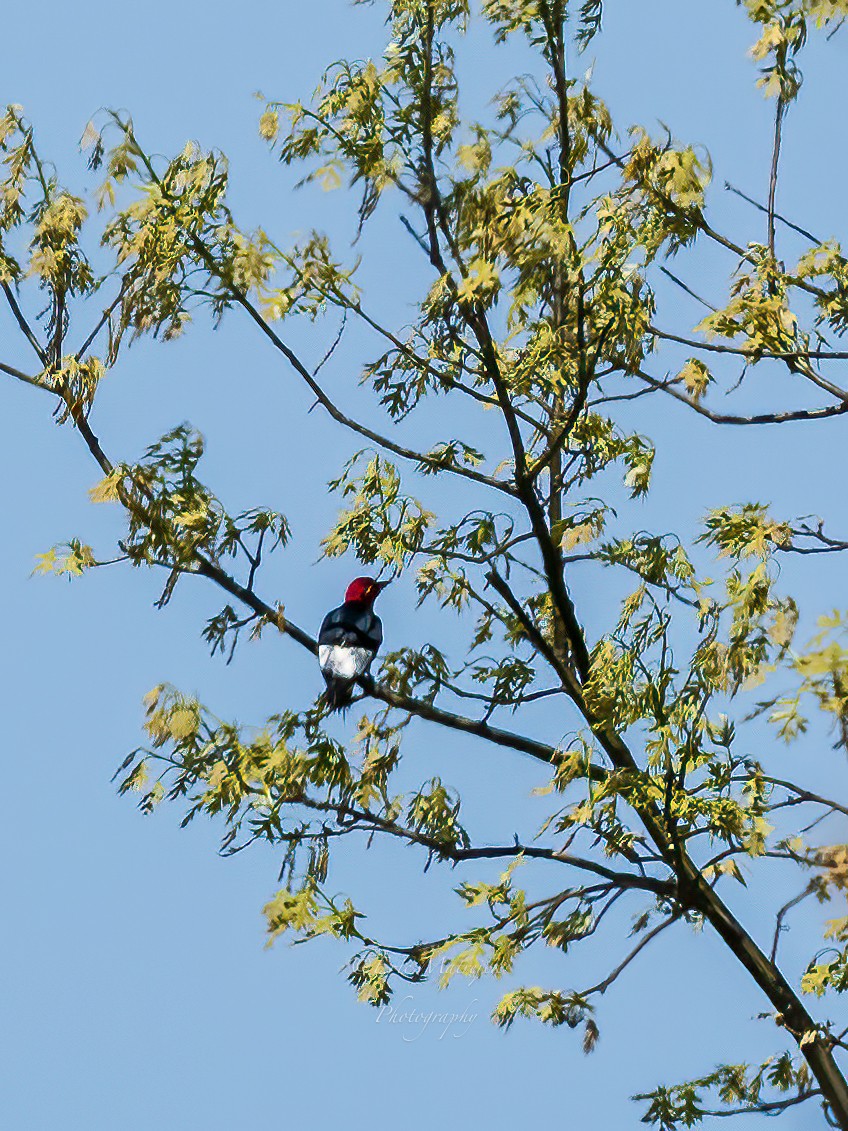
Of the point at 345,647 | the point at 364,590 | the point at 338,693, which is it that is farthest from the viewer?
the point at 364,590

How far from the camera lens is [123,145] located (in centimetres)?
622

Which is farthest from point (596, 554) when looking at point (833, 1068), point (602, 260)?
point (833, 1068)

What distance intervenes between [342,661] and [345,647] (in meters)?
0.09

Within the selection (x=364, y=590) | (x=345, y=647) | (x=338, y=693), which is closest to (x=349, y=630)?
(x=345, y=647)

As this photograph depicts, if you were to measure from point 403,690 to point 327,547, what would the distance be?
97 cm

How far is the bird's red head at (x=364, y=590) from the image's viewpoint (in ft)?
27.7

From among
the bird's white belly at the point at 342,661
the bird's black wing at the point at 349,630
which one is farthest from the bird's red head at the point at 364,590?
the bird's white belly at the point at 342,661

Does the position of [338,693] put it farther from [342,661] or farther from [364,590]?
[364,590]

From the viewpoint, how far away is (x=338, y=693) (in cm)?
750

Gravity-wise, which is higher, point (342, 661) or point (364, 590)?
point (364, 590)

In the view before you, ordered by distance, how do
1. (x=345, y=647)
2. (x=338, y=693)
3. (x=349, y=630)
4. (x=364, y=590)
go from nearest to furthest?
(x=338, y=693) → (x=345, y=647) → (x=349, y=630) → (x=364, y=590)

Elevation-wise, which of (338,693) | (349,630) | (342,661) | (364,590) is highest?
(364,590)

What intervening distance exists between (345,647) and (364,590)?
1171 millimetres

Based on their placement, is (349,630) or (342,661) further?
(349,630)
